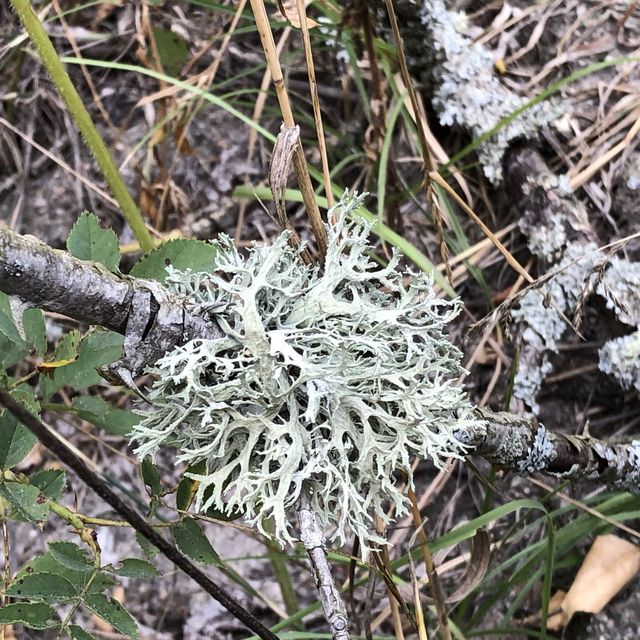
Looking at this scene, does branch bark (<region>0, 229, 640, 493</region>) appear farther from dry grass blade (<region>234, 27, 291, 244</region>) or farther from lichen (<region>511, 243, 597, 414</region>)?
dry grass blade (<region>234, 27, 291, 244</region>)

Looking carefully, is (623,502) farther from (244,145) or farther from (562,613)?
(244,145)

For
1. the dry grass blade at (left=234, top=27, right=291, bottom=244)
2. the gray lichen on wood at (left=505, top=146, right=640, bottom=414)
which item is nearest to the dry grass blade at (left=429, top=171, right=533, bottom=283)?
the gray lichen on wood at (left=505, top=146, right=640, bottom=414)

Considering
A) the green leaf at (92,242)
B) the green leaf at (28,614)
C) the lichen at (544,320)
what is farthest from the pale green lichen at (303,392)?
the lichen at (544,320)

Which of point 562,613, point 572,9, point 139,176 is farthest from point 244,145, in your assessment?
point 562,613

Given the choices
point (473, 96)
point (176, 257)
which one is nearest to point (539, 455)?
point (176, 257)

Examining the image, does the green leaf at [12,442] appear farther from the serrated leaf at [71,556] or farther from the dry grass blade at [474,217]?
the dry grass blade at [474,217]

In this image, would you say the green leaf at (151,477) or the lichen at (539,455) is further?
the lichen at (539,455)
